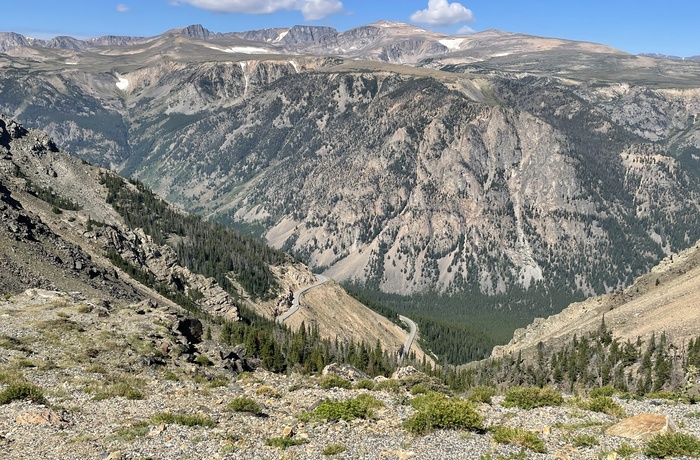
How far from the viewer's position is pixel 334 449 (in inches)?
1249

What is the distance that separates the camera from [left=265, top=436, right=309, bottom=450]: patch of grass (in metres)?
32.8

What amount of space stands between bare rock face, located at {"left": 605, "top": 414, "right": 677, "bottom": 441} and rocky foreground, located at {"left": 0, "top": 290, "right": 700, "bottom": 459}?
0.34 feet

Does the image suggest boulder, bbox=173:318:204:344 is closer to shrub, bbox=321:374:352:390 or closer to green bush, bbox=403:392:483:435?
shrub, bbox=321:374:352:390

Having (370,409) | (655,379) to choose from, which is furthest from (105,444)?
(655,379)

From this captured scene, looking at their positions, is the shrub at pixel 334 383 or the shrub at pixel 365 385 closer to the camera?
the shrub at pixel 365 385

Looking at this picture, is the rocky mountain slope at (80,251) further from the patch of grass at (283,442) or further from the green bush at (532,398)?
the green bush at (532,398)

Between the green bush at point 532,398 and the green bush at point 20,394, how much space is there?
31977mm

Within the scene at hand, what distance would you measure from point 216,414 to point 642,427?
26.0 m

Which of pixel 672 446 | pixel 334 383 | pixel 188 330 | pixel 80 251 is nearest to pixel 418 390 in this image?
pixel 334 383

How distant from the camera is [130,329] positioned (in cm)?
6156

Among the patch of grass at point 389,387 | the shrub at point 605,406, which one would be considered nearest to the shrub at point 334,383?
the patch of grass at point 389,387

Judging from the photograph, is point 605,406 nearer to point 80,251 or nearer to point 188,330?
point 188,330

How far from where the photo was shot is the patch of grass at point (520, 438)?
31.6 meters

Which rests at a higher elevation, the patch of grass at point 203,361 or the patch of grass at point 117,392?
the patch of grass at point 117,392
